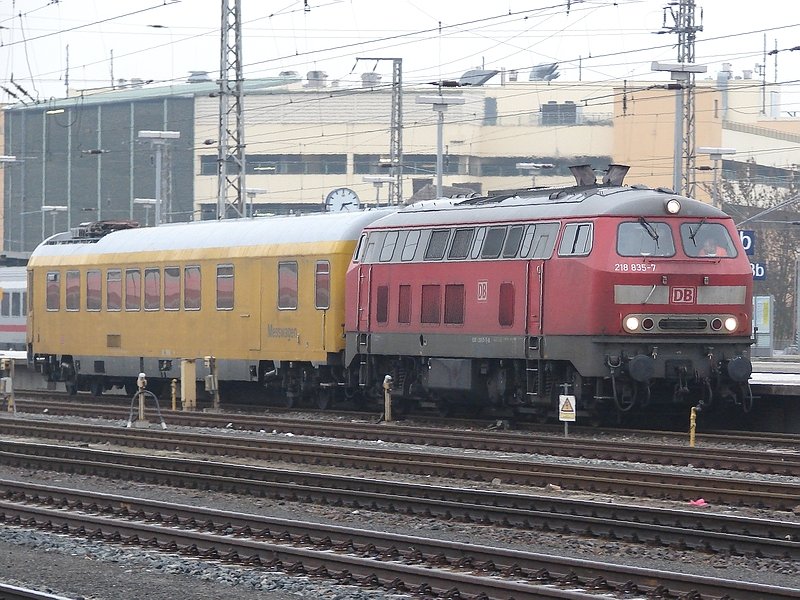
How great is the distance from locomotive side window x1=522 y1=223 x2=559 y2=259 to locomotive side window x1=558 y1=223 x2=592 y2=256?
0.21 meters

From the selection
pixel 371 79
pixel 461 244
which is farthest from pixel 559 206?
pixel 371 79

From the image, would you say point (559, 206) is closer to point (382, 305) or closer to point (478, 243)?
point (478, 243)

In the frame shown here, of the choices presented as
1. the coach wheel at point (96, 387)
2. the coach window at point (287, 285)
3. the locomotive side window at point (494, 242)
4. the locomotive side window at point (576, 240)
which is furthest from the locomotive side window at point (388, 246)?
the coach wheel at point (96, 387)

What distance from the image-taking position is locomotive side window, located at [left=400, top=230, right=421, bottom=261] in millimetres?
26250

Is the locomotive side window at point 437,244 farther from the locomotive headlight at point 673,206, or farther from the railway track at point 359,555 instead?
the railway track at point 359,555

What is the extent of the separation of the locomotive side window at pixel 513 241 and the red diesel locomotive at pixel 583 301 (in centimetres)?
2

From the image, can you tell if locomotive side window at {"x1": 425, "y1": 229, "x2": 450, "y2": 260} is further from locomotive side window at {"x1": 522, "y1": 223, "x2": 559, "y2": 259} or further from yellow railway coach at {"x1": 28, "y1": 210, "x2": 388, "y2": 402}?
yellow railway coach at {"x1": 28, "y1": 210, "x2": 388, "y2": 402}

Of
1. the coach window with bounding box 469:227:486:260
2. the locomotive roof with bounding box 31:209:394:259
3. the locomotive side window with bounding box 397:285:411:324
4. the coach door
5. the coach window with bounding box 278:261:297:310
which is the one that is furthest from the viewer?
the coach window with bounding box 278:261:297:310

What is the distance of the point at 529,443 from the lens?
69.3 feet

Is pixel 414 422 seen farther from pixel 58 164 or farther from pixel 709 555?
pixel 58 164

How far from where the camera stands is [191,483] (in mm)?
18156

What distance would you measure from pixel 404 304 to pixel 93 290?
11137mm

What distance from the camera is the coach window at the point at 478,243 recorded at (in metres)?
24.8

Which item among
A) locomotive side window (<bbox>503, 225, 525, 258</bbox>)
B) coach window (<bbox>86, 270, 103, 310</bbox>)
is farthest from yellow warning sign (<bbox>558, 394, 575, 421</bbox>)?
coach window (<bbox>86, 270, 103, 310</bbox>)
